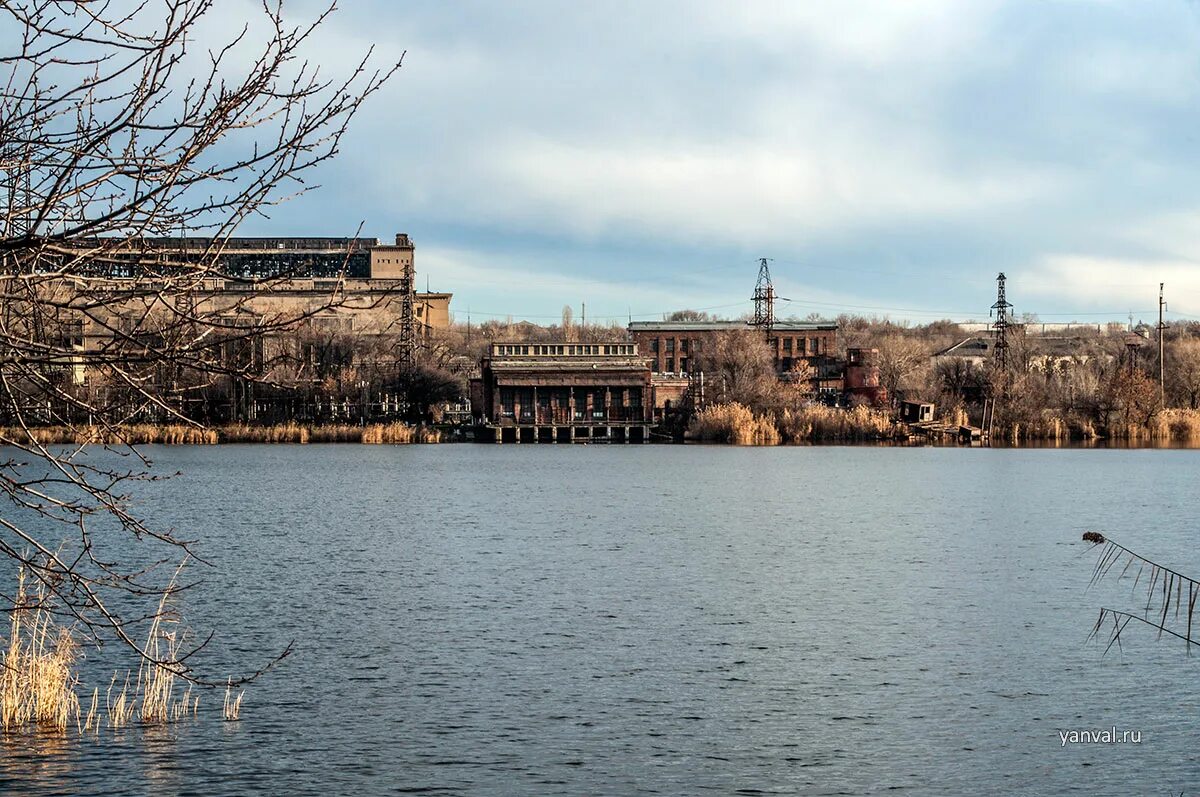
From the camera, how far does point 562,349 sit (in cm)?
11688

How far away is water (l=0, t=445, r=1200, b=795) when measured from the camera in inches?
531

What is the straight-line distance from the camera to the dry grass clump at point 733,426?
90562 millimetres

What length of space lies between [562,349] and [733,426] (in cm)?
2851

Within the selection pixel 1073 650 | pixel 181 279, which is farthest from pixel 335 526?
pixel 181 279

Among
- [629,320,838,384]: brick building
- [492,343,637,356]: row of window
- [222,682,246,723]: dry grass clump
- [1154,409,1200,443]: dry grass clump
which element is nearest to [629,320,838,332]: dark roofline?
[629,320,838,384]: brick building

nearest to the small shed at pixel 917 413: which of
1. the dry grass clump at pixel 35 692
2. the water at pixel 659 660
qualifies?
the water at pixel 659 660

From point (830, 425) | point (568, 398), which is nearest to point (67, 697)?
point (830, 425)

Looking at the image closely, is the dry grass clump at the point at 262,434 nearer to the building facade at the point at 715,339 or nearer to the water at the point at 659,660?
the water at the point at 659,660

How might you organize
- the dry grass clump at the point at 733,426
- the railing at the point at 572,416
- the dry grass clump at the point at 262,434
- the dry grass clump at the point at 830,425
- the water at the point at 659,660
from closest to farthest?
the water at the point at 659,660 < the dry grass clump at the point at 733,426 < the dry grass clump at the point at 830,425 < the dry grass clump at the point at 262,434 < the railing at the point at 572,416

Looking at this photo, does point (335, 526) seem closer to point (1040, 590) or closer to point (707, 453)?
point (1040, 590)

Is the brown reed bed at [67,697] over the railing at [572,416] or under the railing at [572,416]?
under

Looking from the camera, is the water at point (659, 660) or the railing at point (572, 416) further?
the railing at point (572, 416)

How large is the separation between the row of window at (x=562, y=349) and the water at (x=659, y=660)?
238 ft

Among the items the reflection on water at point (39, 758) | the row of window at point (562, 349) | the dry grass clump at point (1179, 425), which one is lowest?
the reflection on water at point (39, 758)
